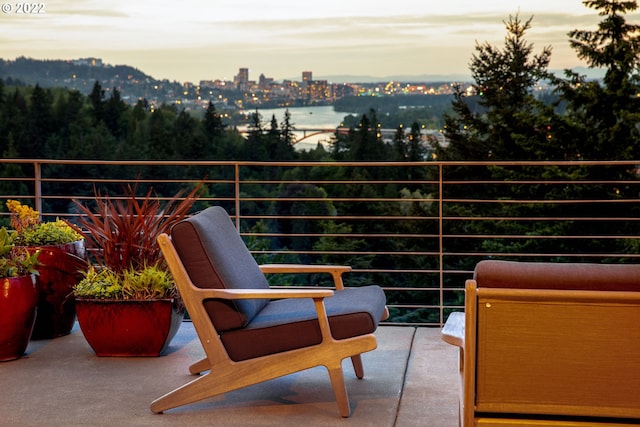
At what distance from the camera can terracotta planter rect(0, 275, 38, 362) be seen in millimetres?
4340

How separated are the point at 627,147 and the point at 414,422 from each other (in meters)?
17.1

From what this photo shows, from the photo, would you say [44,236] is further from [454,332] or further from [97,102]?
[97,102]

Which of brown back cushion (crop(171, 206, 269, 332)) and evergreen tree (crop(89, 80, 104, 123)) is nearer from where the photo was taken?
brown back cushion (crop(171, 206, 269, 332))

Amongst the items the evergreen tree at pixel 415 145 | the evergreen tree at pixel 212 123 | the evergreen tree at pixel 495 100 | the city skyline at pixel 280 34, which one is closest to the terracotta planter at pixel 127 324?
the city skyline at pixel 280 34

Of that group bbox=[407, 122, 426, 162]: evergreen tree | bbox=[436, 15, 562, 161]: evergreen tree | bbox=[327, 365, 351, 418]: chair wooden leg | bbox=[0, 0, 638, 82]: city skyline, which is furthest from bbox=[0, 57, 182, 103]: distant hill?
bbox=[327, 365, 351, 418]: chair wooden leg

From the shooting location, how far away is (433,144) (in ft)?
77.9

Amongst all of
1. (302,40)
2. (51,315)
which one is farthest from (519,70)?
(51,315)

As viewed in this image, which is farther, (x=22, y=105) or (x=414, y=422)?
(x=22, y=105)

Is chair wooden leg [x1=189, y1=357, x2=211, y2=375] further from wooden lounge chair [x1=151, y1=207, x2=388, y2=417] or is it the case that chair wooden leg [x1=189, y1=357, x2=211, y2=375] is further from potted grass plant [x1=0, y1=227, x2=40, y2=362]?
Answer: potted grass plant [x1=0, y1=227, x2=40, y2=362]

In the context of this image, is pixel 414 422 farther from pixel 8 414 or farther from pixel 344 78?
pixel 344 78


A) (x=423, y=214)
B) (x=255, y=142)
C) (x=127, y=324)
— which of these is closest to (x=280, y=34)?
(x=423, y=214)

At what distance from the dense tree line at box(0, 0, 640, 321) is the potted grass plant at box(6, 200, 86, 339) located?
10.8m

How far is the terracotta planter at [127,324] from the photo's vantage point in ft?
14.5

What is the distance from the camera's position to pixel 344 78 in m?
21.0
